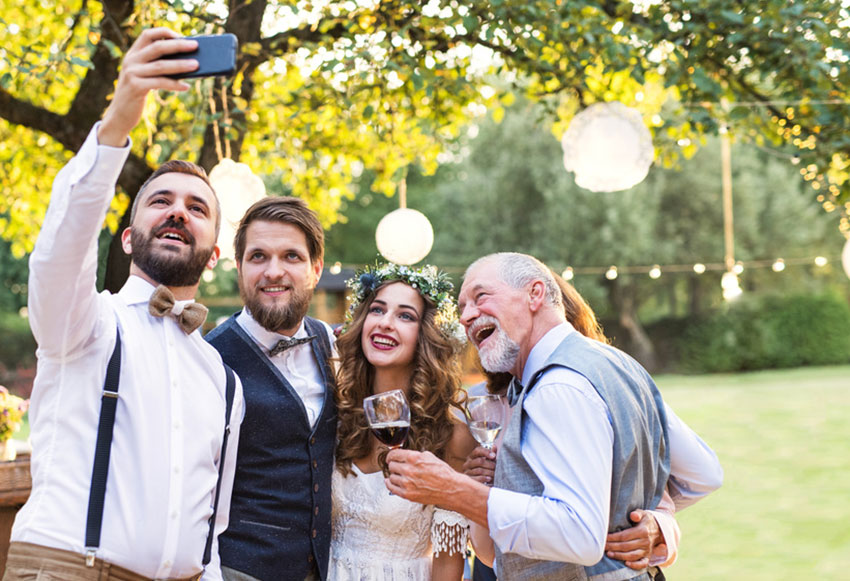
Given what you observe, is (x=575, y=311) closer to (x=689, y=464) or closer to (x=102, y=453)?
(x=689, y=464)

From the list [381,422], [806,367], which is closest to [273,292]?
[381,422]

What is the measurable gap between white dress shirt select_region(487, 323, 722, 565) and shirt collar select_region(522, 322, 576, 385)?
17 cm

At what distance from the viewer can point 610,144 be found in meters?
4.93

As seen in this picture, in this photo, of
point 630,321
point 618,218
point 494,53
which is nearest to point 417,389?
point 494,53

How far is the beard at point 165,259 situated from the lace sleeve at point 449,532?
1.40 m

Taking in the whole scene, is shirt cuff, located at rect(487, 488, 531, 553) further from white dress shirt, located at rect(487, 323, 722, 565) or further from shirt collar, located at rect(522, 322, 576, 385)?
shirt collar, located at rect(522, 322, 576, 385)

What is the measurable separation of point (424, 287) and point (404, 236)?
291cm

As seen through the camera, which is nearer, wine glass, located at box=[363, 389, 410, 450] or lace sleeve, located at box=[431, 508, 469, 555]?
wine glass, located at box=[363, 389, 410, 450]

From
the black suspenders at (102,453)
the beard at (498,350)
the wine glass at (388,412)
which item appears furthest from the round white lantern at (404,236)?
the black suspenders at (102,453)

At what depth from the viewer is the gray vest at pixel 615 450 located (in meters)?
2.21

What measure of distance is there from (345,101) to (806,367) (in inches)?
970

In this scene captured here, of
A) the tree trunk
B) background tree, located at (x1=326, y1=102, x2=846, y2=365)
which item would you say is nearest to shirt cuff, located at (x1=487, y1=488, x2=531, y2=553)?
background tree, located at (x1=326, y1=102, x2=846, y2=365)

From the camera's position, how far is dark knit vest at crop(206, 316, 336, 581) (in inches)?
104

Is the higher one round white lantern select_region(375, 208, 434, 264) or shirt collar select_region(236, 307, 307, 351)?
round white lantern select_region(375, 208, 434, 264)
